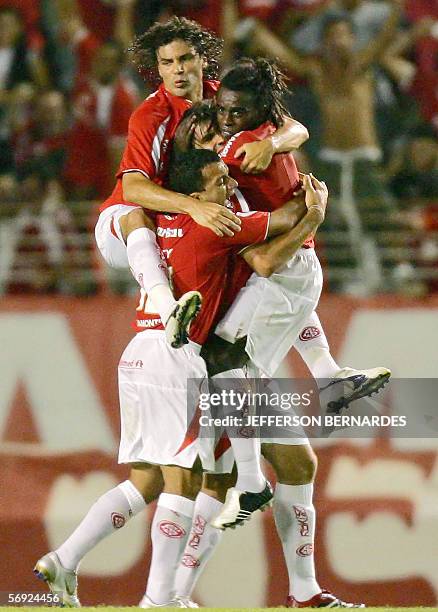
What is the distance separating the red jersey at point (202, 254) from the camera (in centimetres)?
564

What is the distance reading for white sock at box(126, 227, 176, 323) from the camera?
5465mm

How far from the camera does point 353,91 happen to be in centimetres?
844

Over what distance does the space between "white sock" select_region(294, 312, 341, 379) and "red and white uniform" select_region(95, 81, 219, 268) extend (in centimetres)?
82

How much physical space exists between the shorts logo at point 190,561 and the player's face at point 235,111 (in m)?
1.74

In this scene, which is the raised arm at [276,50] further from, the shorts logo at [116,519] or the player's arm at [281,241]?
the shorts logo at [116,519]

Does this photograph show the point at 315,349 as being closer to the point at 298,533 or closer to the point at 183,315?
the point at 298,533

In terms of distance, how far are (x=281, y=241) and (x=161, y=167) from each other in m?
0.61

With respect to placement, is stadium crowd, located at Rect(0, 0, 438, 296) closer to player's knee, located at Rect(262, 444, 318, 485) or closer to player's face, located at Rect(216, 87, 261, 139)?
player's knee, located at Rect(262, 444, 318, 485)

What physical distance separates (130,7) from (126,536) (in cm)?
351

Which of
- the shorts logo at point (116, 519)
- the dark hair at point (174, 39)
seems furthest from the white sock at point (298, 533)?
the dark hair at point (174, 39)

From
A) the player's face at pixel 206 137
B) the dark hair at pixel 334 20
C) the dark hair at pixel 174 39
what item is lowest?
the player's face at pixel 206 137

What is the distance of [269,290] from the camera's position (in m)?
5.81

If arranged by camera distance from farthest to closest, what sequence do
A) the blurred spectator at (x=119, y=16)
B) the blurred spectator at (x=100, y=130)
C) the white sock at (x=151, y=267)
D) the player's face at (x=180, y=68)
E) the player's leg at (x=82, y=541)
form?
the blurred spectator at (x=119, y=16) → the blurred spectator at (x=100, y=130) → the player's face at (x=180, y=68) → the player's leg at (x=82, y=541) → the white sock at (x=151, y=267)

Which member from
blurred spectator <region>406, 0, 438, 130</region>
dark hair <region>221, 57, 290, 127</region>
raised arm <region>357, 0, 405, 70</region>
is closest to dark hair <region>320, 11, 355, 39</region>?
raised arm <region>357, 0, 405, 70</region>
